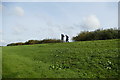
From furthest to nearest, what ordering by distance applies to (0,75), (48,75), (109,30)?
(109,30) → (0,75) → (48,75)

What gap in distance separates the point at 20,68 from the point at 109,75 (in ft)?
24.3

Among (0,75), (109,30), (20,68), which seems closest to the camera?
(0,75)

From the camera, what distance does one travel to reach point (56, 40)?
35.8 metres

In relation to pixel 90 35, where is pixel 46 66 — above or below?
below

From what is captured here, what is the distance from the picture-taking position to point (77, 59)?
45.9 feet

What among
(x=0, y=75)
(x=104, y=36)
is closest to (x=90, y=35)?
(x=104, y=36)

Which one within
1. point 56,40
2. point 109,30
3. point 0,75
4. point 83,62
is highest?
point 109,30

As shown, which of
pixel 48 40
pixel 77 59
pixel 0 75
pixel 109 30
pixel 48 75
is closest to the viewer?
pixel 48 75

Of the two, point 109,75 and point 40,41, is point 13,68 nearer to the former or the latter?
point 109,75

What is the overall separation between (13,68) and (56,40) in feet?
78.2

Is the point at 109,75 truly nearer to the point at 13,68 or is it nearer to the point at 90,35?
the point at 13,68

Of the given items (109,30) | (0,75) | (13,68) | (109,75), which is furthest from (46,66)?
(109,30)

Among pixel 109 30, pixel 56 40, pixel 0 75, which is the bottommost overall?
pixel 0 75

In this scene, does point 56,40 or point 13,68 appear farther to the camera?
point 56,40
